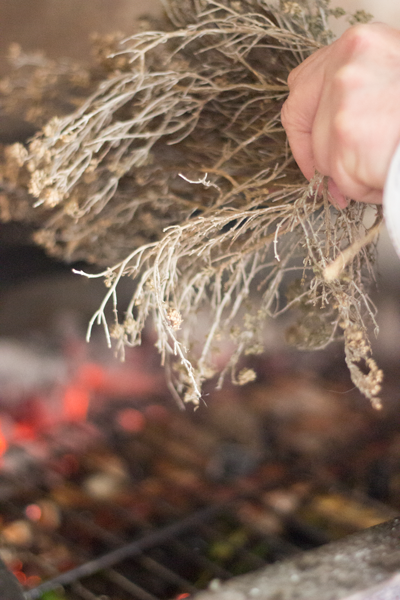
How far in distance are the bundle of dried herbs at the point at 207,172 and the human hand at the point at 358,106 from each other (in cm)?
10

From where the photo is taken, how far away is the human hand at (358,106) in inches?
16.3

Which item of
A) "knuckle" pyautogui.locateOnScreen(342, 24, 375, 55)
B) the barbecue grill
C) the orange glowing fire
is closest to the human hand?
"knuckle" pyautogui.locateOnScreen(342, 24, 375, 55)

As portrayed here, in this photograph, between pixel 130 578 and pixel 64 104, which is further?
pixel 64 104

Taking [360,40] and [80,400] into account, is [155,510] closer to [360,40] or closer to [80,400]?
[80,400]

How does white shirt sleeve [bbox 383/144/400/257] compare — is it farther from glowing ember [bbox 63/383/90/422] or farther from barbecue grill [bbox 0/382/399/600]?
glowing ember [bbox 63/383/90/422]

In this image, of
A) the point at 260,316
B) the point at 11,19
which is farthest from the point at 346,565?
the point at 11,19

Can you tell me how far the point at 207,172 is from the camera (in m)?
0.76

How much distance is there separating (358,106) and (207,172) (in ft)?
1.18

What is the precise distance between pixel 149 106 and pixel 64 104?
378 millimetres

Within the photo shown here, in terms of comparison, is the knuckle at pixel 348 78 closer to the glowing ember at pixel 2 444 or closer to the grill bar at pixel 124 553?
the grill bar at pixel 124 553

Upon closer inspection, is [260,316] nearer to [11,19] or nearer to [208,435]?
[208,435]

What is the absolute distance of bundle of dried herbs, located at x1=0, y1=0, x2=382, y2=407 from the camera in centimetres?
64

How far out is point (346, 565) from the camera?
1.78ft

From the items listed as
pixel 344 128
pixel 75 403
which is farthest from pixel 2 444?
pixel 344 128
